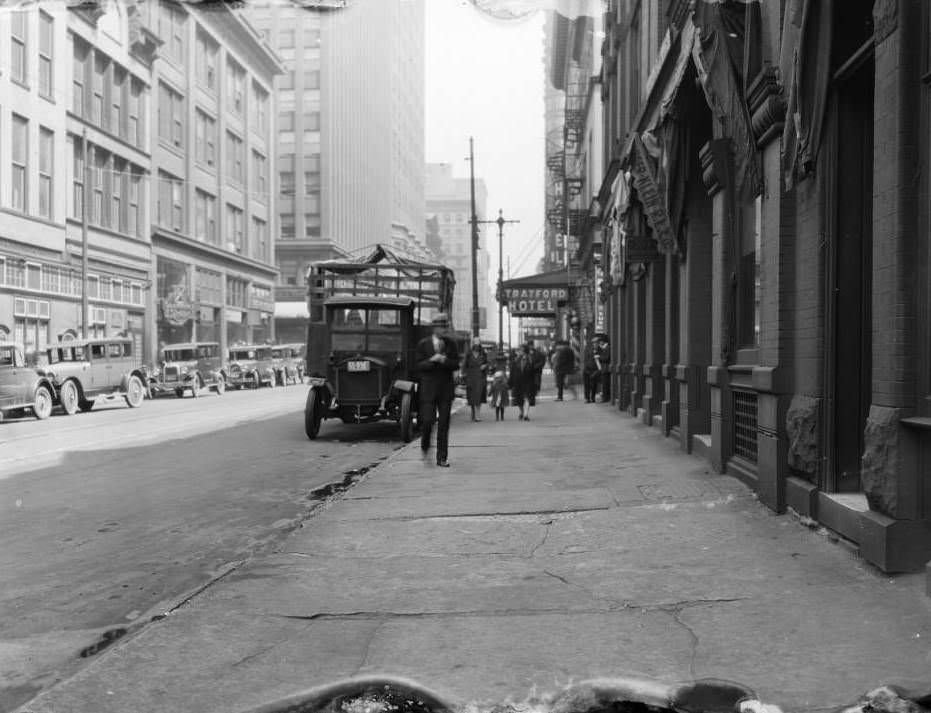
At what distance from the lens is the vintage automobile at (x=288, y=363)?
139 feet

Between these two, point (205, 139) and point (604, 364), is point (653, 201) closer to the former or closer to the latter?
point (604, 364)

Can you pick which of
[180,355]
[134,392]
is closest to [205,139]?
[180,355]

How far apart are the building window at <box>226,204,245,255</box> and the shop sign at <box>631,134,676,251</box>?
4702cm

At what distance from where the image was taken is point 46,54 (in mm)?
33844

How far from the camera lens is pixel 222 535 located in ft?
23.9

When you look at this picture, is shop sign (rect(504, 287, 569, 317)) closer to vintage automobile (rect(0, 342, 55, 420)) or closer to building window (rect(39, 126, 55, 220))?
building window (rect(39, 126, 55, 220))

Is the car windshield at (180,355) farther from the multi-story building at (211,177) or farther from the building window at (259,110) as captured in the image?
the building window at (259,110)

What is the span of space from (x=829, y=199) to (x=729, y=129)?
81.9 inches

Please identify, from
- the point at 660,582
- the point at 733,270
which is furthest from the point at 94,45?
the point at 660,582

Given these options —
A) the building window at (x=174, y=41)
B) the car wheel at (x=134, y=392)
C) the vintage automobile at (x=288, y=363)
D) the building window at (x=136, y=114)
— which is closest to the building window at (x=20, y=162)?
the building window at (x=136, y=114)

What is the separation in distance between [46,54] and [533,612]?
118 feet

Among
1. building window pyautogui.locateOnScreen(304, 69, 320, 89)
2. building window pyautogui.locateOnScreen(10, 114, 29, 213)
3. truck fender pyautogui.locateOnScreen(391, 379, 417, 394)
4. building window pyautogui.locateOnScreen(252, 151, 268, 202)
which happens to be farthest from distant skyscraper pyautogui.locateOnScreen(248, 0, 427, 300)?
truck fender pyautogui.locateOnScreen(391, 379, 417, 394)

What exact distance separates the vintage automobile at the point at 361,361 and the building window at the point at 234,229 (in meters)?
42.7

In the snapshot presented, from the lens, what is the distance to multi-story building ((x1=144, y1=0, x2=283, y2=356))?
46.6 m
